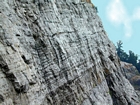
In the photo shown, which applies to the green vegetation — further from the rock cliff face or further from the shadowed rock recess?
the shadowed rock recess

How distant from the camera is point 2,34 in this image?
1620cm

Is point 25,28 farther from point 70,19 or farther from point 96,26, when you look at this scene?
point 96,26

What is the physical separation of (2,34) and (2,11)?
2593mm

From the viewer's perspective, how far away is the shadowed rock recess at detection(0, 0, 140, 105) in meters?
16.1

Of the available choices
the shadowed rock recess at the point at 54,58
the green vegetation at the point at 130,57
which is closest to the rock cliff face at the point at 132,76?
the green vegetation at the point at 130,57

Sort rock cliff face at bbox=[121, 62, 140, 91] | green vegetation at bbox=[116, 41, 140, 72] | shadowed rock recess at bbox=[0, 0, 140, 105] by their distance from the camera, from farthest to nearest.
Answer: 1. green vegetation at bbox=[116, 41, 140, 72]
2. rock cliff face at bbox=[121, 62, 140, 91]
3. shadowed rock recess at bbox=[0, 0, 140, 105]

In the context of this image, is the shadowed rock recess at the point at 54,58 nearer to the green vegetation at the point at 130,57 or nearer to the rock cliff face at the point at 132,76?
the rock cliff face at the point at 132,76

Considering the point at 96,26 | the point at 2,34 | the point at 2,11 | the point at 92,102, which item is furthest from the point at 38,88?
the point at 96,26

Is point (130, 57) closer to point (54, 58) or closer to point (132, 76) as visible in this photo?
point (132, 76)

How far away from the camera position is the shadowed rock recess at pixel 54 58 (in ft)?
52.9

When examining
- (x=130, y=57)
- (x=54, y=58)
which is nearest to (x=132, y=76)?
(x=130, y=57)

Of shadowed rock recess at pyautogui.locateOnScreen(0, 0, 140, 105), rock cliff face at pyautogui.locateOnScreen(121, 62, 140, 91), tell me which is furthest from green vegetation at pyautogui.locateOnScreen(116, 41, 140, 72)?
shadowed rock recess at pyautogui.locateOnScreen(0, 0, 140, 105)

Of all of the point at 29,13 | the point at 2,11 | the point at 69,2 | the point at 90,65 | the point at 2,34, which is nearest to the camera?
the point at 2,34

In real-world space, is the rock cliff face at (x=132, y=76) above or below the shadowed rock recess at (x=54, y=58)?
below
